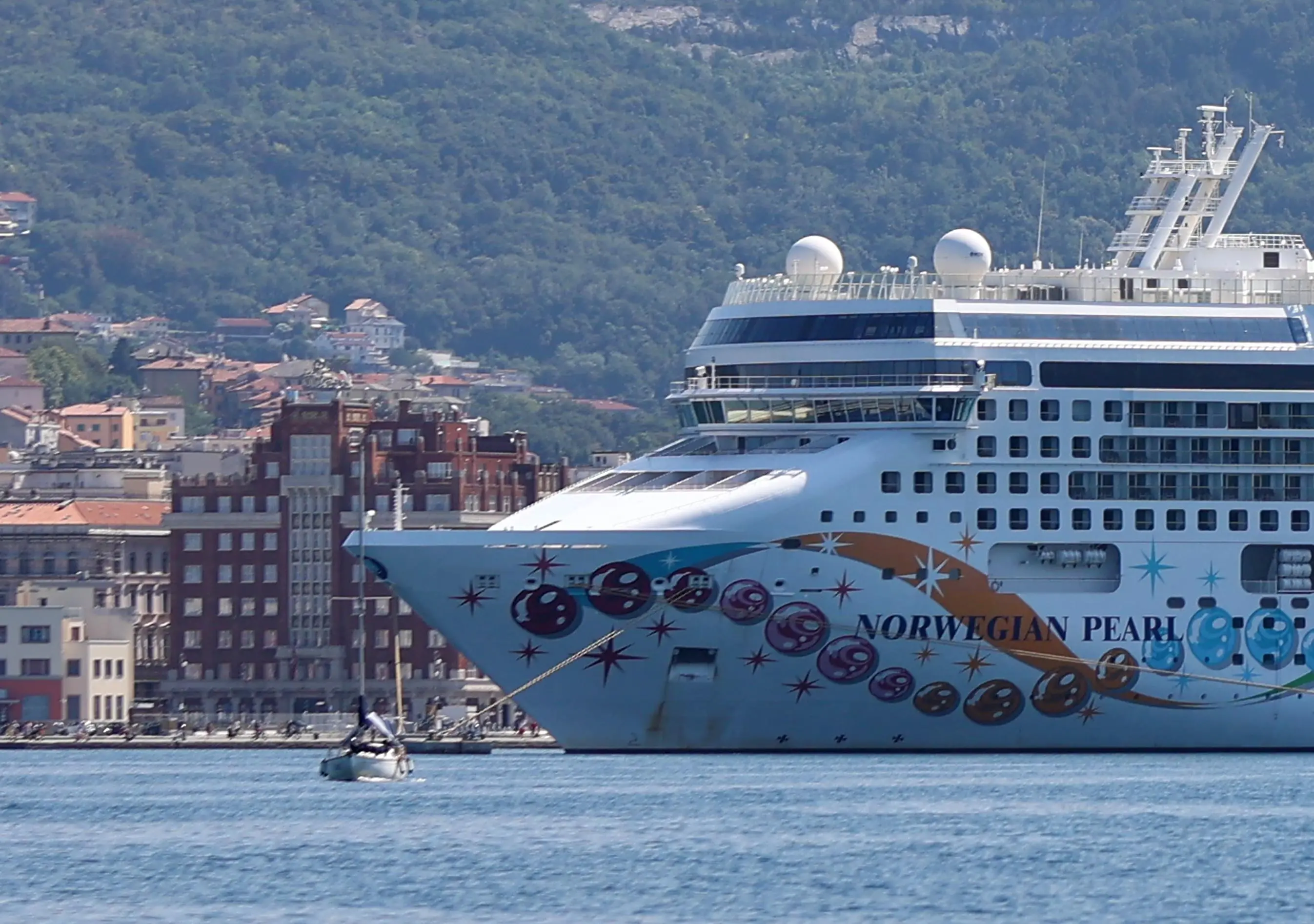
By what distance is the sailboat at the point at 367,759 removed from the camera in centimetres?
8562

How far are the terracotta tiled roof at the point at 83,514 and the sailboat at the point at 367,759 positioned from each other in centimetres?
6345

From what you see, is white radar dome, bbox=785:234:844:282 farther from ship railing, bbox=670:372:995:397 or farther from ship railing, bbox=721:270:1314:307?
ship railing, bbox=670:372:995:397

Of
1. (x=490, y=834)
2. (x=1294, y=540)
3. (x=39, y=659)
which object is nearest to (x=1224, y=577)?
(x=1294, y=540)

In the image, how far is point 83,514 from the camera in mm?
152000

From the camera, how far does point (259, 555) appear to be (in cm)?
13650

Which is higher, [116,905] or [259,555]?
[259,555]

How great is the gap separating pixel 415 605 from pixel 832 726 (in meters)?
8.62

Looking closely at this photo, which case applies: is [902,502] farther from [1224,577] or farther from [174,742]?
[174,742]

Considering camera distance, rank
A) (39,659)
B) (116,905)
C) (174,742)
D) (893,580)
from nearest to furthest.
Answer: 1. (116,905)
2. (893,580)
3. (174,742)
4. (39,659)

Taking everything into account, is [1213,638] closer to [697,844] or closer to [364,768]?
[364,768]

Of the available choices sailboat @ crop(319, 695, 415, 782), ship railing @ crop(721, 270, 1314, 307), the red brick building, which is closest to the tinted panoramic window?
Result: ship railing @ crop(721, 270, 1314, 307)

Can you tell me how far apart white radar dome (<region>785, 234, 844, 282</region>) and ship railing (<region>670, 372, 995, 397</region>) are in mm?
3209

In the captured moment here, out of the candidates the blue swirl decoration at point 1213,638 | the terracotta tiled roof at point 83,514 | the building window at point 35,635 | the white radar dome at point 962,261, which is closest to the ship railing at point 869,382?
the white radar dome at point 962,261

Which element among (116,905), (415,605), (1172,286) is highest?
(1172,286)
